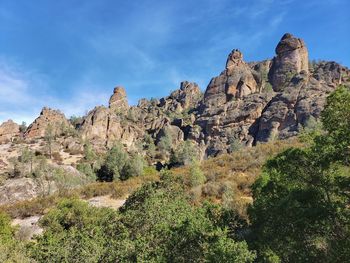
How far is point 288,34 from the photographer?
5290 inches

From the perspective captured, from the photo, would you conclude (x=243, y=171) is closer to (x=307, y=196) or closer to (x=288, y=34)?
(x=307, y=196)

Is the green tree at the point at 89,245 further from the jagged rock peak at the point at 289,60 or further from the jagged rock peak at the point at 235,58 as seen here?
the jagged rock peak at the point at 235,58

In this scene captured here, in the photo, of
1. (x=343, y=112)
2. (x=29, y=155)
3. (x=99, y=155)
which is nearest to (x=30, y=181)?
(x=29, y=155)

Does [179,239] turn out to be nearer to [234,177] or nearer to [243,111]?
[234,177]

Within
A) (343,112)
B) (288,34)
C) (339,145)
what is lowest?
(339,145)

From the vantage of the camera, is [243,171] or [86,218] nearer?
[86,218]

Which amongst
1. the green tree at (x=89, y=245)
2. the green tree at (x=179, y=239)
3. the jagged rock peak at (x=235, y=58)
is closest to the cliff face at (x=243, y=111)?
the jagged rock peak at (x=235, y=58)

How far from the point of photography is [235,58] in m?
146

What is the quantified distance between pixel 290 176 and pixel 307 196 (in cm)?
130

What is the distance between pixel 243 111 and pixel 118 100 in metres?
84.6

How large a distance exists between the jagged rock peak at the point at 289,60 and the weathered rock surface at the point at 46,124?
265ft

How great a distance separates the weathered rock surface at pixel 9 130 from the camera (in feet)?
448

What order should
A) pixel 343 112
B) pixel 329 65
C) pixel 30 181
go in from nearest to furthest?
pixel 343 112 → pixel 30 181 → pixel 329 65

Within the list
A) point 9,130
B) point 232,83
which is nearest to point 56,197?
point 232,83
